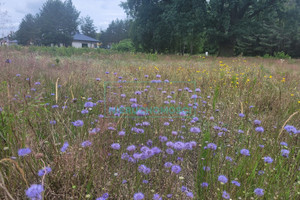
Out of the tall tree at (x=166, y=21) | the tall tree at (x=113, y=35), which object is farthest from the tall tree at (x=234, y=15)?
the tall tree at (x=113, y=35)

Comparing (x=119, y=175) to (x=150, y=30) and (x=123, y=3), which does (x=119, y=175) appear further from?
(x=123, y=3)

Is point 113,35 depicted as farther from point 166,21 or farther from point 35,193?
point 35,193

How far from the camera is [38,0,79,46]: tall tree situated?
45062 millimetres

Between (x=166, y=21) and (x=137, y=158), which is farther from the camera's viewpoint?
(x=166, y=21)

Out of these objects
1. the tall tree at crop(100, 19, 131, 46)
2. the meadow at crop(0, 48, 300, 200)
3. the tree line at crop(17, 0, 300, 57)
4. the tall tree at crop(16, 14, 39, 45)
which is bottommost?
the meadow at crop(0, 48, 300, 200)

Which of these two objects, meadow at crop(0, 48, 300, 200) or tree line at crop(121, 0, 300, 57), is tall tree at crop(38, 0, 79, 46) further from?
meadow at crop(0, 48, 300, 200)

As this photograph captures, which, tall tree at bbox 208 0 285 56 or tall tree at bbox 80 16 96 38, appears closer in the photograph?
tall tree at bbox 208 0 285 56

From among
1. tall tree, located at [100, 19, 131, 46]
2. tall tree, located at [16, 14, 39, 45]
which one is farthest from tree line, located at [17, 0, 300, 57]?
tall tree, located at [100, 19, 131, 46]

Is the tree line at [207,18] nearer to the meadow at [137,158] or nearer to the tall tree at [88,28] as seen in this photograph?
the meadow at [137,158]

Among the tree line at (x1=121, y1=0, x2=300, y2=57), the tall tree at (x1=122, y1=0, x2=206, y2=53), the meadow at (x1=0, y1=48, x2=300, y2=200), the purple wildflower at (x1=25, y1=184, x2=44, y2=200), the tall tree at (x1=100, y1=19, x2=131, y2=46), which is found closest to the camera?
the purple wildflower at (x1=25, y1=184, x2=44, y2=200)

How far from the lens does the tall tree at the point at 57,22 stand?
148 feet

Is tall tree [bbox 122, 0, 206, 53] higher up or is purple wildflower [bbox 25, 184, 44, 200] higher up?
tall tree [bbox 122, 0, 206, 53]

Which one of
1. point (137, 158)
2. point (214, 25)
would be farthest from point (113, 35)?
point (137, 158)

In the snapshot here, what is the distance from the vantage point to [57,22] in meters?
46.3
